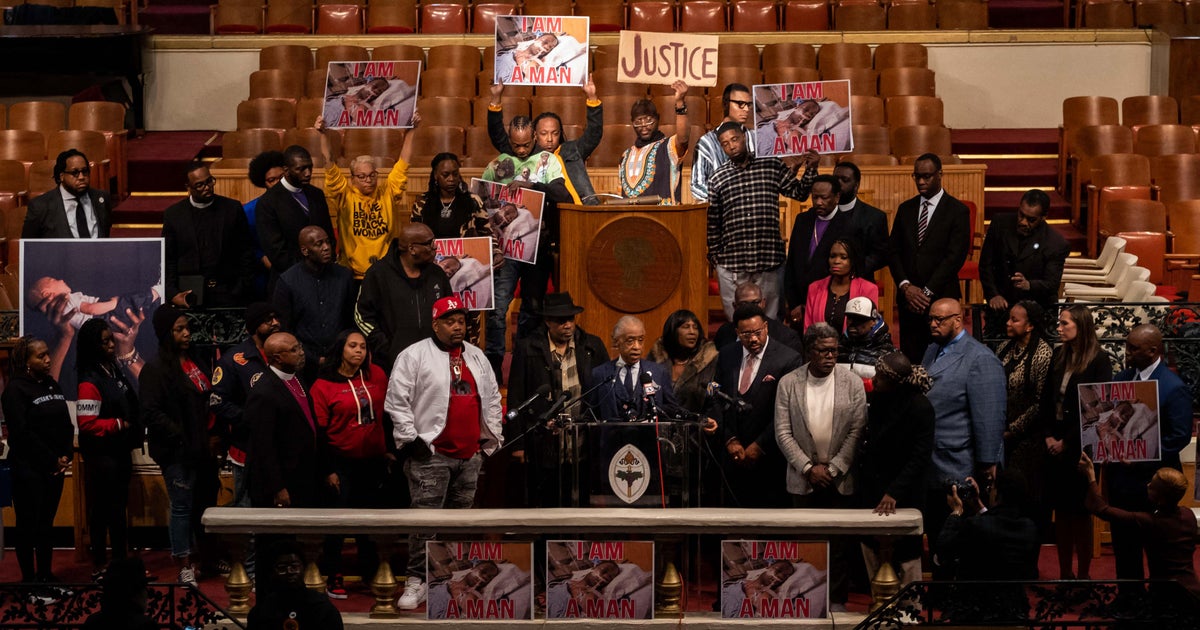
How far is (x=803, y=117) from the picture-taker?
942cm

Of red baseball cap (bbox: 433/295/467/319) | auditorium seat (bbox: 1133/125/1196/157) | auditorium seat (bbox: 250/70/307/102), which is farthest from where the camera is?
auditorium seat (bbox: 250/70/307/102)

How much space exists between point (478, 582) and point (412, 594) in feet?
1.28

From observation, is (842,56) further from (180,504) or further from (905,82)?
(180,504)

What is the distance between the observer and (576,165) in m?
9.38

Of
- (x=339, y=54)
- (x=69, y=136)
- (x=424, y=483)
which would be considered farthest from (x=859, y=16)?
(x=424, y=483)

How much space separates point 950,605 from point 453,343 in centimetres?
248

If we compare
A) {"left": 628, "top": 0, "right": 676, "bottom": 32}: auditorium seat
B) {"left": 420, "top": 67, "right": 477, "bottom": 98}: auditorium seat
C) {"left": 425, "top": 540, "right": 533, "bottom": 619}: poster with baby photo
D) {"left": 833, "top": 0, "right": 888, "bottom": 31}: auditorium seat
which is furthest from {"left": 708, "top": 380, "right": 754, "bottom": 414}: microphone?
{"left": 833, "top": 0, "right": 888, "bottom": 31}: auditorium seat

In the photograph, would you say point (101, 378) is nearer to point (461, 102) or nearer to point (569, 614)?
point (569, 614)

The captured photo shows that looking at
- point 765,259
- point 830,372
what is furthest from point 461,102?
point 830,372

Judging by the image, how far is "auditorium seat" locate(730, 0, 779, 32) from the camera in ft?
46.9

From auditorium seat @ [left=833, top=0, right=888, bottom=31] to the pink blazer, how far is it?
20.0 ft

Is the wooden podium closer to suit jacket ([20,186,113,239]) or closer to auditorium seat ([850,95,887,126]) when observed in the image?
suit jacket ([20,186,113,239])

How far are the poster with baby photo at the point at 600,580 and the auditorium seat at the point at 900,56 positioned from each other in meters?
7.13

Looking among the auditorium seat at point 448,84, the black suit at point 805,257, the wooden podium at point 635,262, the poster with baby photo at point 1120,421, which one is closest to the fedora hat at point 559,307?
the wooden podium at point 635,262
